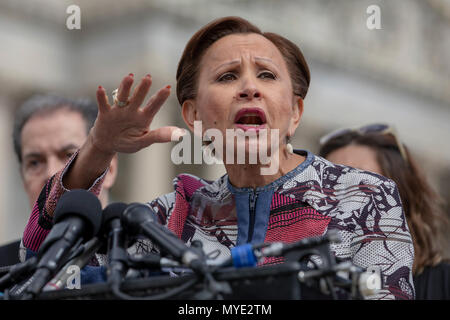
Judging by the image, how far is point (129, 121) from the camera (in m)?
2.86

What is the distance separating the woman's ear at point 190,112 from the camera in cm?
355

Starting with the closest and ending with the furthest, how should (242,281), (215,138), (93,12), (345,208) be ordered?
1. (242,281)
2. (345,208)
3. (215,138)
4. (93,12)

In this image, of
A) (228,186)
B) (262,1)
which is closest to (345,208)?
(228,186)

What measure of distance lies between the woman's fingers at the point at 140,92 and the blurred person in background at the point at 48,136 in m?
1.79

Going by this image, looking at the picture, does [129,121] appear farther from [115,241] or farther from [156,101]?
[115,241]

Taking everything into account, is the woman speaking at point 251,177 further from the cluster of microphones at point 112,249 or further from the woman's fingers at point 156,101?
the cluster of microphones at point 112,249

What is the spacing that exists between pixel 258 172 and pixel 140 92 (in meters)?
0.74

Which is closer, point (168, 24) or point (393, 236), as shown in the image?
point (393, 236)

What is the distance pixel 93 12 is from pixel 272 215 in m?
20.2

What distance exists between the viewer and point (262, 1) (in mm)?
24500

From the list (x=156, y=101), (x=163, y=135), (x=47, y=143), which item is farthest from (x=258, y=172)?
(x=47, y=143)

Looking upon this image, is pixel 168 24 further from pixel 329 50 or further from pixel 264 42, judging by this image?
pixel 264 42

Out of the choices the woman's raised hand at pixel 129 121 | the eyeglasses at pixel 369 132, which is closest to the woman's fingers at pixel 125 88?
the woman's raised hand at pixel 129 121

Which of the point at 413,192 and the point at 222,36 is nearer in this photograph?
the point at 222,36
